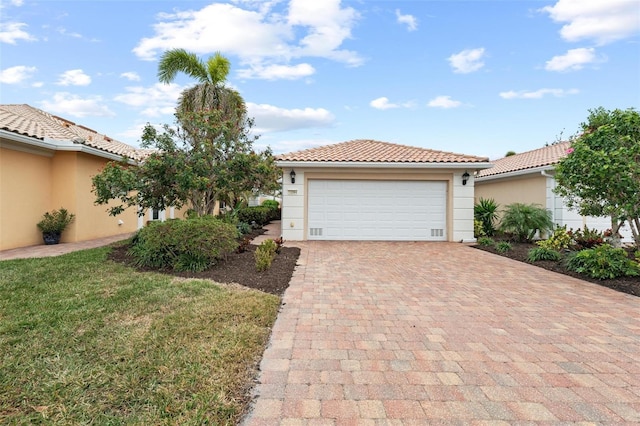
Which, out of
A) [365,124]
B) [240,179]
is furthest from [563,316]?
[365,124]

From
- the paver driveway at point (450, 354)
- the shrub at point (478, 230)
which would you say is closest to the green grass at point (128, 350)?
the paver driveway at point (450, 354)

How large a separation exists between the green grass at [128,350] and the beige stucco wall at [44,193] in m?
4.98

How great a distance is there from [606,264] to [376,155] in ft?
25.1

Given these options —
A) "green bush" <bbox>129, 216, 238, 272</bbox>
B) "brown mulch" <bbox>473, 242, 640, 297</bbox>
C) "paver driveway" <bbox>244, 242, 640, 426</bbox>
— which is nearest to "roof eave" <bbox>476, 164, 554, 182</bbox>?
"brown mulch" <bbox>473, 242, 640, 297</bbox>

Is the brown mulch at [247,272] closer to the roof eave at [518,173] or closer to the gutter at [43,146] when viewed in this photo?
the gutter at [43,146]

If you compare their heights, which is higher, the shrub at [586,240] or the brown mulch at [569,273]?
the shrub at [586,240]

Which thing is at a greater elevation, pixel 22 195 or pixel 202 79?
pixel 202 79

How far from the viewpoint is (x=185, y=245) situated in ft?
21.2

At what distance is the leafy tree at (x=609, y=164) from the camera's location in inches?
231

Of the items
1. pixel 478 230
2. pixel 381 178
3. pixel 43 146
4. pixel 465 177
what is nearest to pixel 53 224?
pixel 43 146

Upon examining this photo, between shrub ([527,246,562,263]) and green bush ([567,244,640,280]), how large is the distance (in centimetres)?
118

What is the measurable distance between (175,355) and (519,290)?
5.50 m

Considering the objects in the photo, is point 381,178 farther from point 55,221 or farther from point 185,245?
point 55,221

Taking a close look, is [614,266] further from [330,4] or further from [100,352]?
[330,4]
